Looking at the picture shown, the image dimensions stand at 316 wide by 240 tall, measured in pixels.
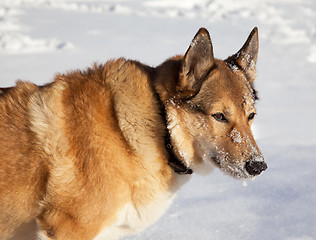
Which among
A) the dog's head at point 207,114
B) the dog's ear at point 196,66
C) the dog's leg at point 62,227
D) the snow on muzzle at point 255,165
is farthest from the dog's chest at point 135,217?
the dog's ear at point 196,66

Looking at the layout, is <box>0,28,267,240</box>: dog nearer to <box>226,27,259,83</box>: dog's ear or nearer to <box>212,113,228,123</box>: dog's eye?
<box>212,113,228,123</box>: dog's eye

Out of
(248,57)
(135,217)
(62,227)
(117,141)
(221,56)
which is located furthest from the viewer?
(221,56)

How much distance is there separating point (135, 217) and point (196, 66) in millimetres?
1165

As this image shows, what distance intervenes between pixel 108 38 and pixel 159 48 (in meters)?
1.74

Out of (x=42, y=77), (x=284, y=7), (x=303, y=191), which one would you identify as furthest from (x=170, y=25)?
(x=303, y=191)

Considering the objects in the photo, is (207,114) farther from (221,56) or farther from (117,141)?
(221,56)

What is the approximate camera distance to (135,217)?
104 inches

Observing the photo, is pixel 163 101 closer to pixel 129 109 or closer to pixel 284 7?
pixel 129 109

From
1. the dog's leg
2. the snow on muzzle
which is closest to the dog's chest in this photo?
the dog's leg

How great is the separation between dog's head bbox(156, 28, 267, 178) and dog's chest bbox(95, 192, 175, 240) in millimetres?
354

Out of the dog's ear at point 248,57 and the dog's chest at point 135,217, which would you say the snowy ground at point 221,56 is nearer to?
the dog's chest at point 135,217

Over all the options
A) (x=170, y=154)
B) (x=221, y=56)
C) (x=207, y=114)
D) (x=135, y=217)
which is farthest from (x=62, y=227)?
(x=221, y=56)

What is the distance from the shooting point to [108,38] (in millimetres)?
11039

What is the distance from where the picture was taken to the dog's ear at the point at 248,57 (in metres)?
3.04
